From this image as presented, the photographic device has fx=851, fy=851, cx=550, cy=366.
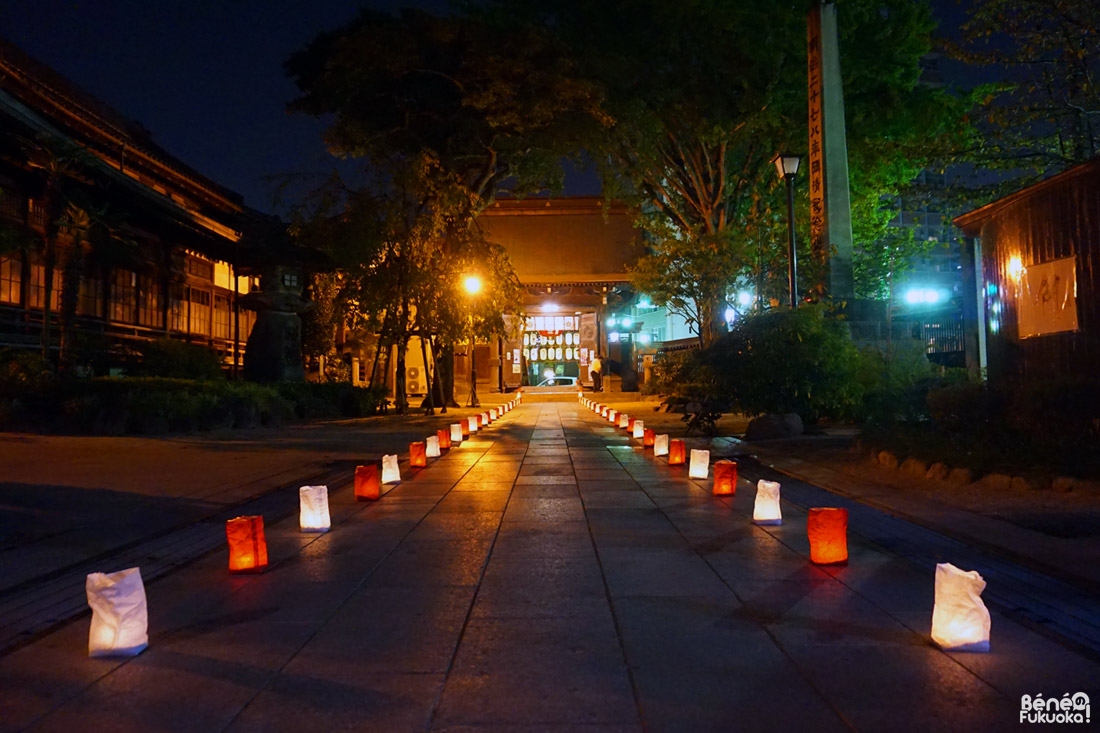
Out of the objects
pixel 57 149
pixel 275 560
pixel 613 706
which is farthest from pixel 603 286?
pixel 613 706

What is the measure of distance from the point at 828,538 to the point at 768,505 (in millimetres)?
2118

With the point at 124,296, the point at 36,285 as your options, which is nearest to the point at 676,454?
the point at 36,285

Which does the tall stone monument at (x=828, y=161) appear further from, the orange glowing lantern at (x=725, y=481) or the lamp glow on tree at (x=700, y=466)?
the orange glowing lantern at (x=725, y=481)

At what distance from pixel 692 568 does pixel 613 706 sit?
3171mm

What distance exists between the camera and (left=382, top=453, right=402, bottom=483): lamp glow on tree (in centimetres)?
1308

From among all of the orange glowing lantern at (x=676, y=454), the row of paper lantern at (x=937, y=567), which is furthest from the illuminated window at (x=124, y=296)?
the row of paper lantern at (x=937, y=567)

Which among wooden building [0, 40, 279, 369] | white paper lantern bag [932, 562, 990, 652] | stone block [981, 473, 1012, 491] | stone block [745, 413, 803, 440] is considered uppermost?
wooden building [0, 40, 279, 369]

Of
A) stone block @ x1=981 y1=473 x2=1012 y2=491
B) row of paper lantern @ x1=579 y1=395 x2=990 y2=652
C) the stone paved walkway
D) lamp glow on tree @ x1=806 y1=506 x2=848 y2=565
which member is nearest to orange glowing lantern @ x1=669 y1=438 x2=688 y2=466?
row of paper lantern @ x1=579 y1=395 x2=990 y2=652

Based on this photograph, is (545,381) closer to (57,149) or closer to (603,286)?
(603,286)

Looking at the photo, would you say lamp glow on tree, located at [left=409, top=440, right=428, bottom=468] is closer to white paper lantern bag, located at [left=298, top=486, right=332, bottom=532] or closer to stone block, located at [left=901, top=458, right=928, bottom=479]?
white paper lantern bag, located at [left=298, top=486, right=332, bottom=532]

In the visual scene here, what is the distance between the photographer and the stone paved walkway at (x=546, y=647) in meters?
4.21

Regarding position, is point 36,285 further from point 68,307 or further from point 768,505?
point 768,505

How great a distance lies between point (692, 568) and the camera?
24.0ft

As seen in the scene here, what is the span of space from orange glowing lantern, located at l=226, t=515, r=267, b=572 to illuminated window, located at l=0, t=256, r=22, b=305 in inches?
664
